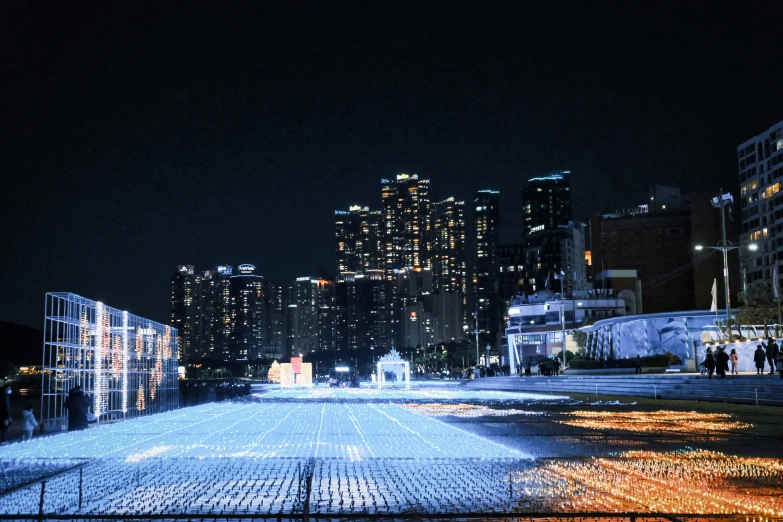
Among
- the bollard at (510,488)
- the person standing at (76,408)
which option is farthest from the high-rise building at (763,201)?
the bollard at (510,488)

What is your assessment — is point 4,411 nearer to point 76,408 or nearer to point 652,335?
point 76,408

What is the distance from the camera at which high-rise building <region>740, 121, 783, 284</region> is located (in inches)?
3962

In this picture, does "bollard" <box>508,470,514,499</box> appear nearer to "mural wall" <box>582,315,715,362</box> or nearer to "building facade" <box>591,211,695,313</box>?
"mural wall" <box>582,315,715,362</box>

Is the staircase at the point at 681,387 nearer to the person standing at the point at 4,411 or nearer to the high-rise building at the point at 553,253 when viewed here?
the person standing at the point at 4,411

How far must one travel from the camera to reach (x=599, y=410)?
29625 millimetres

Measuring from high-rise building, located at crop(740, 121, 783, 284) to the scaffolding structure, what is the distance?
264ft

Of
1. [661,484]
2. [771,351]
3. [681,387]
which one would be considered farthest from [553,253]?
[661,484]

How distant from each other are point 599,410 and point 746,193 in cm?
8954

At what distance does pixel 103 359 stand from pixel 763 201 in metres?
95.0

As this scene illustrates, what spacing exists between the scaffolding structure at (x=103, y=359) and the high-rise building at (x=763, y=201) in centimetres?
8056

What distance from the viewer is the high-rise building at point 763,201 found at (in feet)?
330

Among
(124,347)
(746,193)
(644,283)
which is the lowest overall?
(124,347)

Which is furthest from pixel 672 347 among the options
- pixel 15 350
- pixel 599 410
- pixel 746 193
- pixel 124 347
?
pixel 15 350

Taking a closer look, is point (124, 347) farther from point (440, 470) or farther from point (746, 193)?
point (746, 193)
